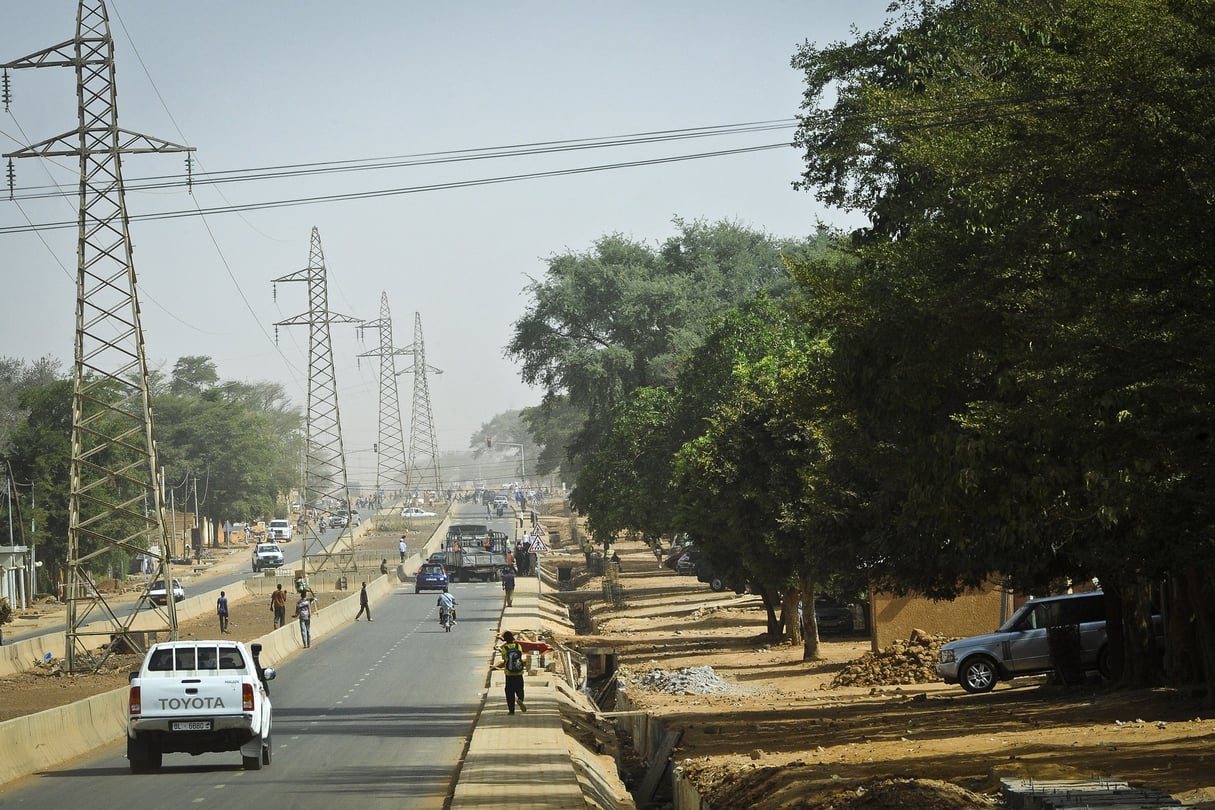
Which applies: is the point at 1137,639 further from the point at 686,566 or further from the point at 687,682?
the point at 686,566

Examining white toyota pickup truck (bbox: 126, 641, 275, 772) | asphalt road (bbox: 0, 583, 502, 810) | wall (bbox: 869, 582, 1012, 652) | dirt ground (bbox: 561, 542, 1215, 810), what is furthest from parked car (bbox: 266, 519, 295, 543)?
white toyota pickup truck (bbox: 126, 641, 275, 772)

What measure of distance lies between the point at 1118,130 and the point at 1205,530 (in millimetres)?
5916

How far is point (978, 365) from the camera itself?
17.2 m

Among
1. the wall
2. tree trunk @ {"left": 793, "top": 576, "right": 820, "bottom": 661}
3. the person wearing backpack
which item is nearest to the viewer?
the person wearing backpack

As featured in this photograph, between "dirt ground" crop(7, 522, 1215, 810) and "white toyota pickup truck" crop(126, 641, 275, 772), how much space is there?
20.8 ft

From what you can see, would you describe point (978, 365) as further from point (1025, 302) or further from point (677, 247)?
point (677, 247)

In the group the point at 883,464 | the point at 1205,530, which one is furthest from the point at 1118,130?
the point at 883,464

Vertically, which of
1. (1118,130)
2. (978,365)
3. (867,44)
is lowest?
(978,365)

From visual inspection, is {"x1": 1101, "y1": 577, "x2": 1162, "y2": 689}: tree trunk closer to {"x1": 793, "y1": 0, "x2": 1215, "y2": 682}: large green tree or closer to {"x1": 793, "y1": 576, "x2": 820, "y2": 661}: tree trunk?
{"x1": 793, "y1": 0, "x2": 1215, "y2": 682}: large green tree

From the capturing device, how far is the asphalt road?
1836cm

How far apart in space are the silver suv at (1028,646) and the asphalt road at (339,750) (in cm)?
929

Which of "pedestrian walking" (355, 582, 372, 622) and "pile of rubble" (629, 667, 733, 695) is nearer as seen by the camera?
"pile of rubble" (629, 667, 733, 695)

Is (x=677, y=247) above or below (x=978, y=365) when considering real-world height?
above

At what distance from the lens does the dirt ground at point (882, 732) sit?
14.9 m
